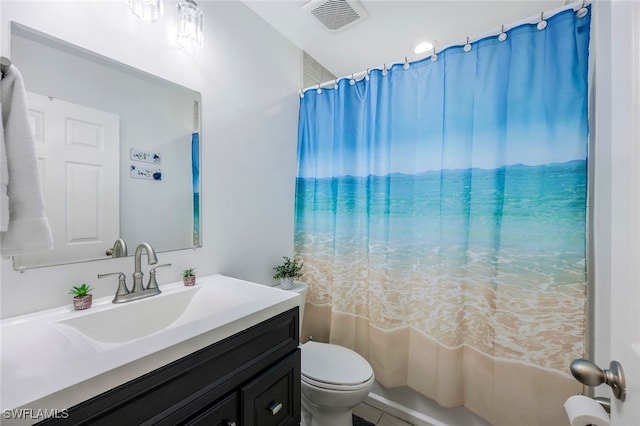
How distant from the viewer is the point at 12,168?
2.13 feet

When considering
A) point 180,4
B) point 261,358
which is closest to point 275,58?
point 180,4

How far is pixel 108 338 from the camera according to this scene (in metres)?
0.89

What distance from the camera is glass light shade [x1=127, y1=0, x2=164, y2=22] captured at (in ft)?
3.45

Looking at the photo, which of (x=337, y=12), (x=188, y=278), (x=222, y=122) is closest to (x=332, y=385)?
(x=188, y=278)

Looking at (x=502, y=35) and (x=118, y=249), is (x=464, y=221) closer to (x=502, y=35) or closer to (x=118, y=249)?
(x=502, y=35)

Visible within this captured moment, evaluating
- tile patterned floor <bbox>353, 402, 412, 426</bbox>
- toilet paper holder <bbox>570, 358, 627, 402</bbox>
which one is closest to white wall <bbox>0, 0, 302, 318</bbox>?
tile patterned floor <bbox>353, 402, 412, 426</bbox>

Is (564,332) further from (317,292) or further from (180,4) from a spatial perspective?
(180,4)

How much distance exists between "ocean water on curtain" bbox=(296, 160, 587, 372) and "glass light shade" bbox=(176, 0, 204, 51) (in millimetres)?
1045

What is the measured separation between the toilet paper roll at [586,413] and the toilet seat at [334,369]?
2.82 feet

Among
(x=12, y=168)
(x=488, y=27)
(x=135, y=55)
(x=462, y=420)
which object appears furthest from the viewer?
(x=488, y=27)

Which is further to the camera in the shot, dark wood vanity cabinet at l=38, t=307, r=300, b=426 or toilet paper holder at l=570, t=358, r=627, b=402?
dark wood vanity cabinet at l=38, t=307, r=300, b=426

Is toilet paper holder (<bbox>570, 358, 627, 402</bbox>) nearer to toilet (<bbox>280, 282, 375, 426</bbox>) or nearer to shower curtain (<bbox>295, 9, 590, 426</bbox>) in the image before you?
shower curtain (<bbox>295, 9, 590, 426</bbox>)

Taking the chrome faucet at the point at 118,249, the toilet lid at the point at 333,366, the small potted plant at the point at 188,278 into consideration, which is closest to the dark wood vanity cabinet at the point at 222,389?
the toilet lid at the point at 333,366

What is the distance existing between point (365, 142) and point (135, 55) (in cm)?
122
